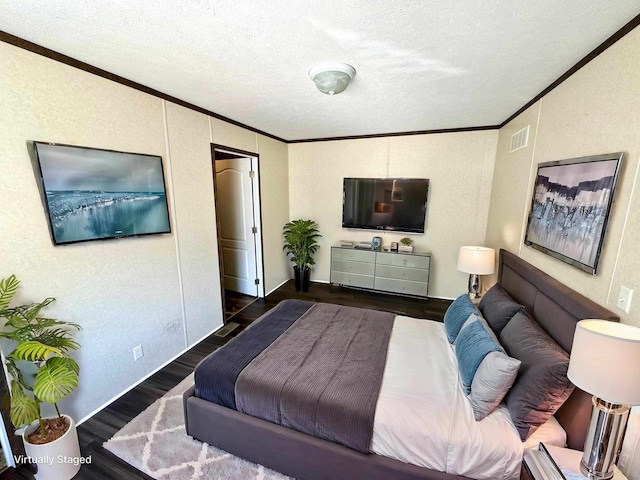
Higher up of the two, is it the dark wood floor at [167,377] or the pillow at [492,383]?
the pillow at [492,383]

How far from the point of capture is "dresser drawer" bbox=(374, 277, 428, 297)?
12.9 ft

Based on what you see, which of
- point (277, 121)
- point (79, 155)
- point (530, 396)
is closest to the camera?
point (530, 396)

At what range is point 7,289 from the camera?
1448 mm

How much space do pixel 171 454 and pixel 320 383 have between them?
3.56 ft

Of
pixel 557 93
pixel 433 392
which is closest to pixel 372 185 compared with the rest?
pixel 557 93

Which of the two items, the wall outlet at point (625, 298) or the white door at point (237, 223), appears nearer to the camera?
the wall outlet at point (625, 298)

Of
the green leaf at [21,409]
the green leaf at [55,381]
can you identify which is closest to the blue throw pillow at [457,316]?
the green leaf at [55,381]

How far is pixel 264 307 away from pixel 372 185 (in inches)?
96.0

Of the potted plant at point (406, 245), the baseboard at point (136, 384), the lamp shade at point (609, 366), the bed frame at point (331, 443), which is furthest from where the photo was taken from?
the potted plant at point (406, 245)

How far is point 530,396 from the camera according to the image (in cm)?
127

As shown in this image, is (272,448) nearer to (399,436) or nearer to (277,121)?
(399,436)

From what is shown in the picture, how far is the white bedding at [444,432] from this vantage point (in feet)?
4.16

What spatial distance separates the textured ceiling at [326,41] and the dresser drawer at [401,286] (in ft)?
8.07

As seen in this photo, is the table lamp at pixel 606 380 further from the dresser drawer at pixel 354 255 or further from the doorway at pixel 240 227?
the doorway at pixel 240 227
